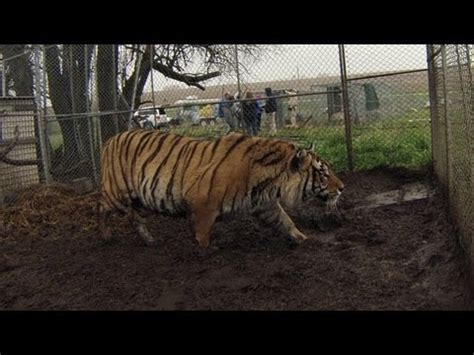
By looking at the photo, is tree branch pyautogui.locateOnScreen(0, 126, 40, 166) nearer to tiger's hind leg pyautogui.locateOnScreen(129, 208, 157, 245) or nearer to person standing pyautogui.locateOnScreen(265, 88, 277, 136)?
tiger's hind leg pyautogui.locateOnScreen(129, 208, 157, 245)

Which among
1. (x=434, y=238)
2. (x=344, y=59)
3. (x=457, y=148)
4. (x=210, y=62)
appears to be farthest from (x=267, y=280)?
(x=210, y=62)

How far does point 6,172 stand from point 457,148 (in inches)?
263

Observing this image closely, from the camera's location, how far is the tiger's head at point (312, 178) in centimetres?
488

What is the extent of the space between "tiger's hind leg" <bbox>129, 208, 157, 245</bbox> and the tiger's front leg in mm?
1169

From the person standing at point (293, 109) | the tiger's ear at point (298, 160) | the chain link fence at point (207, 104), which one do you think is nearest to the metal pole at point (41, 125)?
the chain link fence at point (207, 104)

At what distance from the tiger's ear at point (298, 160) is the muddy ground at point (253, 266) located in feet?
2.30

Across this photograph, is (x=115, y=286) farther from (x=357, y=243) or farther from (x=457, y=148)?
(x=457, y=148)

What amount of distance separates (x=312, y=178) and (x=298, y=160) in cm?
22

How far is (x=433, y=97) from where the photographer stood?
7004 mm

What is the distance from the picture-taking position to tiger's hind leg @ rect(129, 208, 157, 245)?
5398mm

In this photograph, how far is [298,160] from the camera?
4875 millimetres

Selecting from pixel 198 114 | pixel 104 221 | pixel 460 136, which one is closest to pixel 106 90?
pixel 198 114

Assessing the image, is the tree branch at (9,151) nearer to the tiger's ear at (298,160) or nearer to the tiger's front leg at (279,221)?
the tiger's front leg at (279,221)

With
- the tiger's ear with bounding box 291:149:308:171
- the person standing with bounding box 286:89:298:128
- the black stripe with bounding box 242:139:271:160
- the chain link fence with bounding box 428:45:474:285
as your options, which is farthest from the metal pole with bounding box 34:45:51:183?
the chain link fence with bounding box 428:45:474:285
